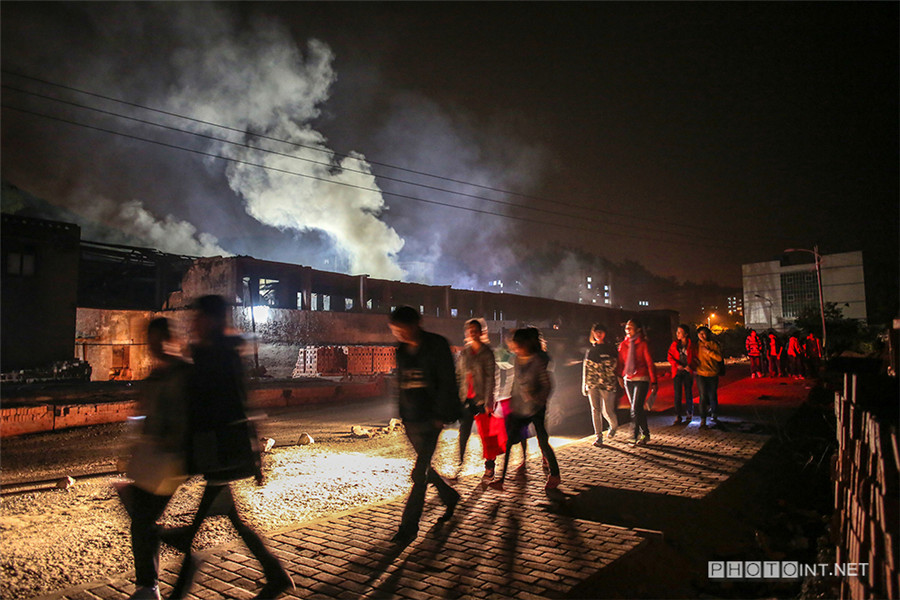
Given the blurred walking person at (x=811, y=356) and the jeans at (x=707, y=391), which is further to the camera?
the blurred walking person at (x=811, y=356)

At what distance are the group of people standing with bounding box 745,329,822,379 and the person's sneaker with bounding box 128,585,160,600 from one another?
66.5ft

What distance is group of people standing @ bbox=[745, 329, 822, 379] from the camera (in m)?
18.1

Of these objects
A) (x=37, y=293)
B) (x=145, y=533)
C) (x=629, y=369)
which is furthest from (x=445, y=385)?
(x=37, y=293)

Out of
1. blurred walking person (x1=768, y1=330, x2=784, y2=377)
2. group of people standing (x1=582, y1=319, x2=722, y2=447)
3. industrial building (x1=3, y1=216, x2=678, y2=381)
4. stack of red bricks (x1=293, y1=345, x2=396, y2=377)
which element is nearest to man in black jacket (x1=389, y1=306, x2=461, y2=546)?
group of people standing (x1=582, y1=319, x2=722, y2=447)

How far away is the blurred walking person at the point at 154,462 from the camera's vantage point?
10.2ft

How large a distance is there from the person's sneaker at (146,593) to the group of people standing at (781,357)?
20.3 m

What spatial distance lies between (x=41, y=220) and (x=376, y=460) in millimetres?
24190

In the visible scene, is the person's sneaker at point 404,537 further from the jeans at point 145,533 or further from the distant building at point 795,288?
the distant building at point 795,288

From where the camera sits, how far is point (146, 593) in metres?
3.14

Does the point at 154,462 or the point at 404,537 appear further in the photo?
the point at 404,537

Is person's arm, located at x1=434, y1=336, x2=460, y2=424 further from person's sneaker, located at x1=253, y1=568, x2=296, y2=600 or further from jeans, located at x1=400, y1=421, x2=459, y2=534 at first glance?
person's sneaker, located at x1=253, y1=568, x2=296, y2=600

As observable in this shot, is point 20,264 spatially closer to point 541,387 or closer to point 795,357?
point 541,387

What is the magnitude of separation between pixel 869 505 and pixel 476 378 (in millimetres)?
3648

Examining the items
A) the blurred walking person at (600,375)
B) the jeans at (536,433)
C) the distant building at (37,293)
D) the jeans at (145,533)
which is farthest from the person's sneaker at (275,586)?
the distant building at (37,293)
